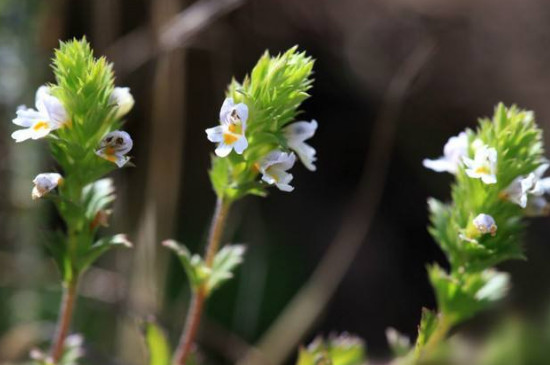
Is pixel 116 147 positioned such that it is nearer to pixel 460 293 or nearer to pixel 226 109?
pixel 226 109

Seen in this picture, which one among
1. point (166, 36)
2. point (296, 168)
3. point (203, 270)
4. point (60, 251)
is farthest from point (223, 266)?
point (296, 168)

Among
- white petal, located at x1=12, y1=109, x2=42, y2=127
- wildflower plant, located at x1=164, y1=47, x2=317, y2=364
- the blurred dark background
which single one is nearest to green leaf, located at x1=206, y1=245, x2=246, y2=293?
wildflower plant, located at x1=164, y1=47, x2=317, y2=364

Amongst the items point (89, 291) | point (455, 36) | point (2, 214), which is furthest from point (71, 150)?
point (455, 36)

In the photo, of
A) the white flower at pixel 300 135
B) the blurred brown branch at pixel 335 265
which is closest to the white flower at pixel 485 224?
the white flower at pixel 300 135

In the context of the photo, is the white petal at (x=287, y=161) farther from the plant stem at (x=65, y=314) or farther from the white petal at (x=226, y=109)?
the plant stem at (x=65, y=314)

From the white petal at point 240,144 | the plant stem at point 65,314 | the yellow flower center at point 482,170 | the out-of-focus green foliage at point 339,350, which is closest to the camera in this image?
the white petal at point 240,144

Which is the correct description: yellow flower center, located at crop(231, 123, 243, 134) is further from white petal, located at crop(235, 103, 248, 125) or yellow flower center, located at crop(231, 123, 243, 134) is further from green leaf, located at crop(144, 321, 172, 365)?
green leaf, located at crop(144, 321, 172, 365)

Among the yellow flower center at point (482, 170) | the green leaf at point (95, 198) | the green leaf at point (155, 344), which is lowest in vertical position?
the yellow flower center at point (482, 170)
